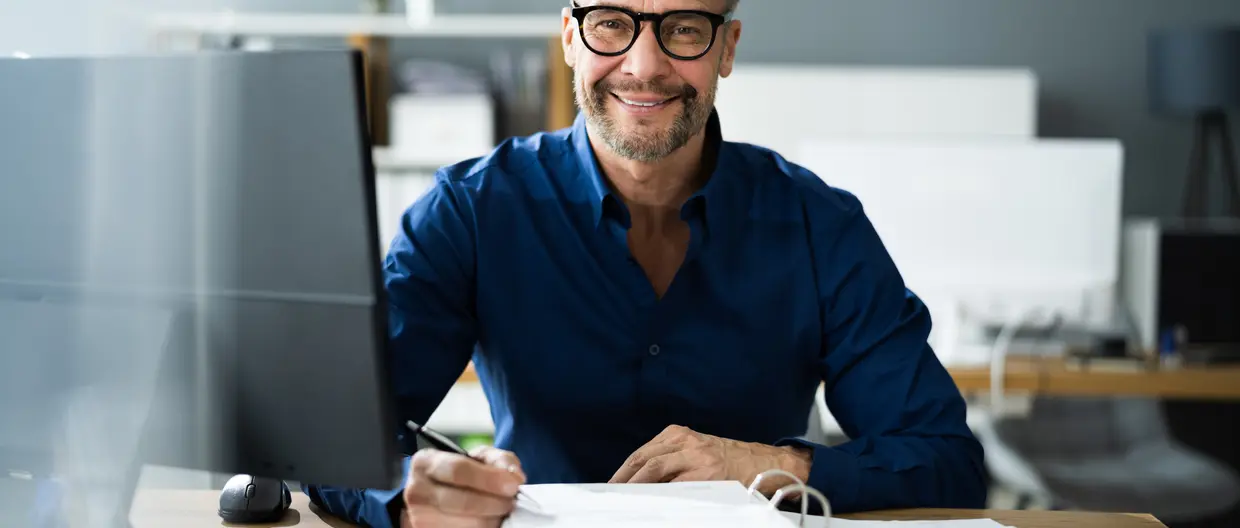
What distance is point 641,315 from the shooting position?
1374 millimetres

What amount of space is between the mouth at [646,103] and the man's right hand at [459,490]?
1.89 ft

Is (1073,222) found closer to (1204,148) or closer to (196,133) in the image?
(1204,148)

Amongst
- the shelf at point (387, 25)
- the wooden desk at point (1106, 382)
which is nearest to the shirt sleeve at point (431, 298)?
the wooden desk at point (1106, 382)

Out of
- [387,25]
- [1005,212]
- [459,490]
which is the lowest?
[1005,212]

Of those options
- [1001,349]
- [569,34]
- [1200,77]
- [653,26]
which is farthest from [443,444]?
[1200,77]

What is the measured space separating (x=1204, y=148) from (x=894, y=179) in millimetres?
1142

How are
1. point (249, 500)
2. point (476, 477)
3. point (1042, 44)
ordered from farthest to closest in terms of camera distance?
point (1042, 44), point (249, 500), point (476, 477)

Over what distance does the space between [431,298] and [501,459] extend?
41 centimetres

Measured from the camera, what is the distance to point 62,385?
832mm

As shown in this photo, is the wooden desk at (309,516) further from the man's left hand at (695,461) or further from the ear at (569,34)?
the ear at (569,34)

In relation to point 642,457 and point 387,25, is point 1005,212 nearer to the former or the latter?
point 387,25

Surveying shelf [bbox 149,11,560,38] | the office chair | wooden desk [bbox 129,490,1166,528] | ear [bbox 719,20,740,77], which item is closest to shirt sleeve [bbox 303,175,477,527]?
wooden desk [bbox 129,490,1166,528]

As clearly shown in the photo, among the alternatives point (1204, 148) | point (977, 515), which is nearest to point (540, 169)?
point (977, 515)

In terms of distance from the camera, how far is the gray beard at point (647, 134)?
1397mm
